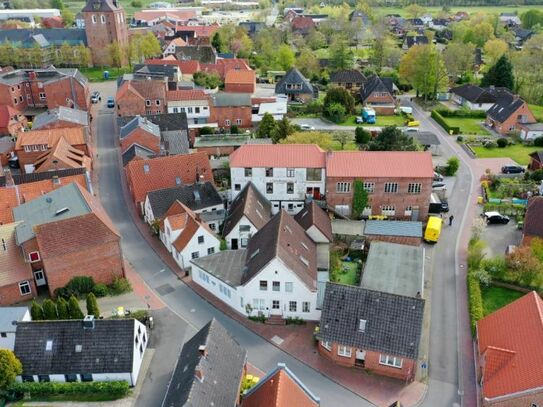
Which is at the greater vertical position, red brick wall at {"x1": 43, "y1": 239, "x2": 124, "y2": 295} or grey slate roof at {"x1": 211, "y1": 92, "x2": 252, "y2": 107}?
grey slate roof at {"x1": 211, "y1": 92, "x2": 252, "y2": 107}

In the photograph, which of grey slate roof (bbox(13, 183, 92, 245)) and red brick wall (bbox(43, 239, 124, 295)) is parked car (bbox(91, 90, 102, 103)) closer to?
grey slate roof (bbox(13, 183, 92, 245))

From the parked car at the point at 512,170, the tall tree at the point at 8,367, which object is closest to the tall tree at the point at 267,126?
the parked car at the point at 512,170

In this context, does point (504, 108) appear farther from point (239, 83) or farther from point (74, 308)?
point (74, 308)

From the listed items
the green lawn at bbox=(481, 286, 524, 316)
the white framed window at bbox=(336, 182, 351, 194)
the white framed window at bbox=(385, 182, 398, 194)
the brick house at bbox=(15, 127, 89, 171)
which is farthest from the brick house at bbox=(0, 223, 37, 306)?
the green lawn at bbox=(481, 286, 524, 316)

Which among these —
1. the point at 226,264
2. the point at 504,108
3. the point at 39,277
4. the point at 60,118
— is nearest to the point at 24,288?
the point at 39,277

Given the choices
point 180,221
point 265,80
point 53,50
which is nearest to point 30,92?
point 53,50

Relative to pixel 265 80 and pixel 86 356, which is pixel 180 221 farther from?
pixel 265 80
